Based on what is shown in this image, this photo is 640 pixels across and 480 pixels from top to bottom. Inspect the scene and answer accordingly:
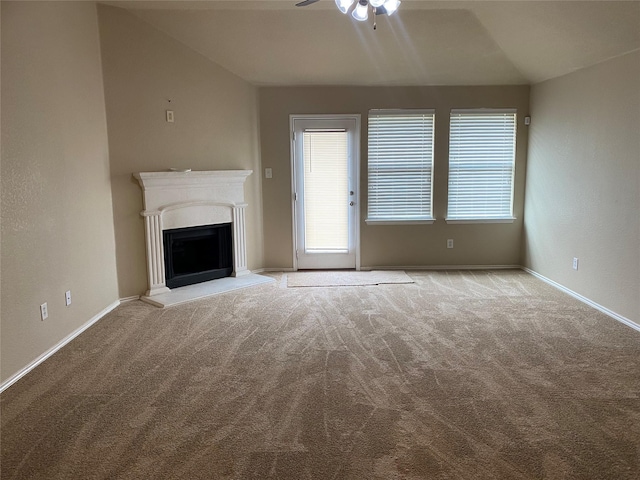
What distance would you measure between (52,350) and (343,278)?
3.12m

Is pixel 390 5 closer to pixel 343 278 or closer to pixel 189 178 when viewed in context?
pixel 189 178

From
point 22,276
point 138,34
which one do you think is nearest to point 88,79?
point 138,34

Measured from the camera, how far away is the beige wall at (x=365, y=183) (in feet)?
18.5

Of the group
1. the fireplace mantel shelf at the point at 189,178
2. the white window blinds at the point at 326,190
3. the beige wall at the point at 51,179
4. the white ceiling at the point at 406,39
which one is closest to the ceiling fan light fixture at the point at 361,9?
the white ceiling at the point at 406,39

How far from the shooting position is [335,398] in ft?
8.93

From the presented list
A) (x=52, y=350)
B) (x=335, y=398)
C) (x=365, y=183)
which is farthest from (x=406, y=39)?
(x=52, y=350)

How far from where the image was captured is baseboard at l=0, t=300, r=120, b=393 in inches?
116

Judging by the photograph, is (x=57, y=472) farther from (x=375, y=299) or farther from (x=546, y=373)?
(x=375, y=299)

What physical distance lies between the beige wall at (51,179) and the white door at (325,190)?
2270 mm

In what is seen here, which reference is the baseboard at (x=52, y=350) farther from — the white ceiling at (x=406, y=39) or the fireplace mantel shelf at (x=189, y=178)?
the white ceiling at (x=406, y=39)

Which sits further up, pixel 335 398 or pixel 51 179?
pixel 51 179

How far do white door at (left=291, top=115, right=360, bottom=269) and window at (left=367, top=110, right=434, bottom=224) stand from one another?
24 cm

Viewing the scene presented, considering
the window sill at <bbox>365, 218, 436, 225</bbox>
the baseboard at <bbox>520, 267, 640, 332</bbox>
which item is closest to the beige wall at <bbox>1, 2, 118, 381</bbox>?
the window sill at <bbox>365, 218, 436, 225</bbox>

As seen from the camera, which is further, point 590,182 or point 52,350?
point 590,182
